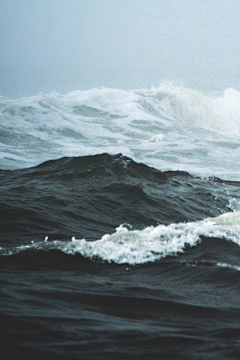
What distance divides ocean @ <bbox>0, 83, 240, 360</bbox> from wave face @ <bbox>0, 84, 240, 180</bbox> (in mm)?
3130

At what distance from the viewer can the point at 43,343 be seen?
2846mm

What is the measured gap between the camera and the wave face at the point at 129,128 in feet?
61.4

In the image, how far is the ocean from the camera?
2.96m

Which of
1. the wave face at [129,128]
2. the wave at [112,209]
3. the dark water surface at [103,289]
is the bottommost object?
the dark water surface at [103,289]

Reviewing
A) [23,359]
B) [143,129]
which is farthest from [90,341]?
[143,129]

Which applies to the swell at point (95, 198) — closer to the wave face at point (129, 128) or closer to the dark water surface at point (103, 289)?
the dark water surface at point (103, 289)

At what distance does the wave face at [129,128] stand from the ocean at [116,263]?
3130 millimetres

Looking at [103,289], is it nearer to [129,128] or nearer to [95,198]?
[95,198]

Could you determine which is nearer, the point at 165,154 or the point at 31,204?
the point at 31,204

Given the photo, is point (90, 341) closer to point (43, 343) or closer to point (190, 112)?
point (43, 343)

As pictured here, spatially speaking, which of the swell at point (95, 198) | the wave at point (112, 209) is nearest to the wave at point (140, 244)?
the wave at point (112, 209)

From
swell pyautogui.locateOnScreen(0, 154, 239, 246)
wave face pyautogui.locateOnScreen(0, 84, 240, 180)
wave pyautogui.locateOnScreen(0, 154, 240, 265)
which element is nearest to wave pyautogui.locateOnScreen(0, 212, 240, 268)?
wave pyautogui.locateOnScreen(0, 154, 240, 265)

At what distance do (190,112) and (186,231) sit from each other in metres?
29.1

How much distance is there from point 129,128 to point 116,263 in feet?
69.2
